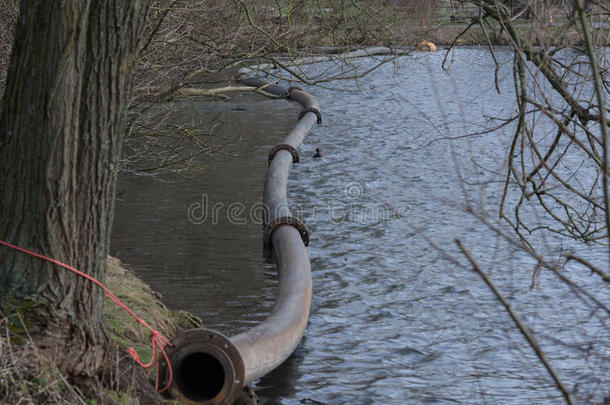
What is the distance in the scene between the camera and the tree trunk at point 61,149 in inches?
139

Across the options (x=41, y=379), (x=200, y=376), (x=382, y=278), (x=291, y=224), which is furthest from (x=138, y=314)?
(x=382, y=278)

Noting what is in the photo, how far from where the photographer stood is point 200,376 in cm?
493

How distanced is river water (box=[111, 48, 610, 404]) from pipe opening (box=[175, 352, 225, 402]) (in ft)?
1.59

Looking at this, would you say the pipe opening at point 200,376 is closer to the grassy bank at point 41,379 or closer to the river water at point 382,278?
the grassy bank at point 41,379

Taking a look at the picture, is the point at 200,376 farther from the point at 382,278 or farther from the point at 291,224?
the point at 291,224

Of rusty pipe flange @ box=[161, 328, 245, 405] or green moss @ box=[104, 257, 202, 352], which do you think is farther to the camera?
green moss @ box=[104, 257, 202, 352]

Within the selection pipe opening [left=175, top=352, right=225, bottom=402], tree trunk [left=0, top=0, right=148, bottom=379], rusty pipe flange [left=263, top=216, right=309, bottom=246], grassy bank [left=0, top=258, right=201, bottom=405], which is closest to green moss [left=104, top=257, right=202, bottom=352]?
grassy bank [left=0, top=258, right=201, bottom=405]

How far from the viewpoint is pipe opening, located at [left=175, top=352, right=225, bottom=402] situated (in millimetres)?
4629

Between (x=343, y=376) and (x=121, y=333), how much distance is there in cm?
161

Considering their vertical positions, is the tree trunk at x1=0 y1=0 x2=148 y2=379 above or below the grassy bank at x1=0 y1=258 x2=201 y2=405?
above

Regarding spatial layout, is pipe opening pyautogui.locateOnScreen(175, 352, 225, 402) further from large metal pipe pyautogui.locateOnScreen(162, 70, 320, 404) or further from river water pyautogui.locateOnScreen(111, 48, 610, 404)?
river water pyautogui.locateOnScreen(111, 48, 610, 404)

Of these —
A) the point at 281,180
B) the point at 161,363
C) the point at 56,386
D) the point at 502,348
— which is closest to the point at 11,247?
the point at 56,386

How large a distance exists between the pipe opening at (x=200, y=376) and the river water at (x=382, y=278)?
49 centimetres

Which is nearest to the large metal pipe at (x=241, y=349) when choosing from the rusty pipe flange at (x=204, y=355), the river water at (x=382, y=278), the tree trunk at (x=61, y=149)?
the rusty pipe flange at (x=204, y=355)
